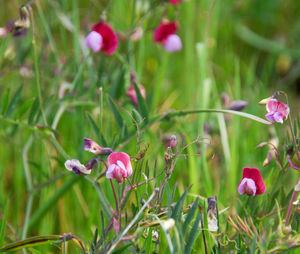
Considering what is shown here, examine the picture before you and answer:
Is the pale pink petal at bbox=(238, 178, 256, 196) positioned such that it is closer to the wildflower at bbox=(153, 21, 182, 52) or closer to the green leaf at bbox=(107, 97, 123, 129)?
the green leaf at bbox=(107, 97, 123, 129)

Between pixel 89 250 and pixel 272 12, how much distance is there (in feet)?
6.34

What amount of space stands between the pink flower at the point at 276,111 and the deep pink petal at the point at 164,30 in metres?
0.50

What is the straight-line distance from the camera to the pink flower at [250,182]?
665 millimetres

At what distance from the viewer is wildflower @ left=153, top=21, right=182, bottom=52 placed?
1086 millimetres

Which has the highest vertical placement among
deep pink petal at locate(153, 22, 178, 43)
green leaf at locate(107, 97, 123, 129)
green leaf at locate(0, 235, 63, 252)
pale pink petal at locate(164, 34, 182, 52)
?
deep pink petal at locate(153, 22, 178, 43)

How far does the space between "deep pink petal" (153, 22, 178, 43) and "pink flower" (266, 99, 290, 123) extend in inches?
19.8

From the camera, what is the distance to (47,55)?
4.15 ft

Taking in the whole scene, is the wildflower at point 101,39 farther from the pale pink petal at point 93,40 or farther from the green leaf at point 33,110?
the green leaf at point 33,110

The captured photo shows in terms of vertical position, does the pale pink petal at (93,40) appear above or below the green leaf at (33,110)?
above

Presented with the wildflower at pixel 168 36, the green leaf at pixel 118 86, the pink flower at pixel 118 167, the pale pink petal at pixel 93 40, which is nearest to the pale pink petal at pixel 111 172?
the pink flower at pixel 118 167

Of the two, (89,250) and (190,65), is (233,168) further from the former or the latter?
(190,65)

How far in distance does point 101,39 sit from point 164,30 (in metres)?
Answer: 0.28

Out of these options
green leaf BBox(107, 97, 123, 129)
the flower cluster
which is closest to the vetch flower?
the flower cluster

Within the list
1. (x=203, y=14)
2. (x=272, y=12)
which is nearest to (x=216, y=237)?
(x=203, y=14)
